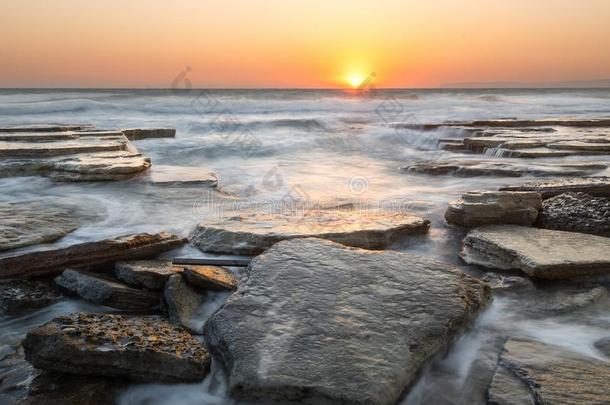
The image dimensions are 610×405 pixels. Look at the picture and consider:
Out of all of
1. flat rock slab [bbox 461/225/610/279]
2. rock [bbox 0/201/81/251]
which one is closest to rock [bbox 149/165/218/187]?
rock [bbox 0/201/81/251]

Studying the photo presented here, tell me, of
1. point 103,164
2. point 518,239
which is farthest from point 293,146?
point 518,239

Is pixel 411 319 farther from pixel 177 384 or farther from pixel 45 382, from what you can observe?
pixel 45 382

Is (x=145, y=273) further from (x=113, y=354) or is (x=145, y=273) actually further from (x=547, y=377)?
(x=547, y=377)

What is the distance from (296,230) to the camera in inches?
111

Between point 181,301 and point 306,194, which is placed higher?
point 306,194

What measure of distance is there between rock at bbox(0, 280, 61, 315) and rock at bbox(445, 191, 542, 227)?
90.7 inches

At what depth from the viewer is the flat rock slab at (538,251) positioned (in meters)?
→ 2.32

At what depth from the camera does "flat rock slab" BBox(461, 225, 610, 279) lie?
2.32 m

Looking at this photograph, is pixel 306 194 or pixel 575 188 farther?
pixel 306 194

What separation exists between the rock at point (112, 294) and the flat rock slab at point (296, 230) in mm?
535

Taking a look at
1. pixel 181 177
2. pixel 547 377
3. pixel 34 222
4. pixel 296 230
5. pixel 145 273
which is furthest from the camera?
pixel 181 177

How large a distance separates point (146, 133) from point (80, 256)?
256 inches

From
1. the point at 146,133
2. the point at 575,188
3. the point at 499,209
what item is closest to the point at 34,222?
the point at 499,209

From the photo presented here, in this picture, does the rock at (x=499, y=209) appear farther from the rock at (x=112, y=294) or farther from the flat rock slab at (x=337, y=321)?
the rock at (x=112, y=294)
